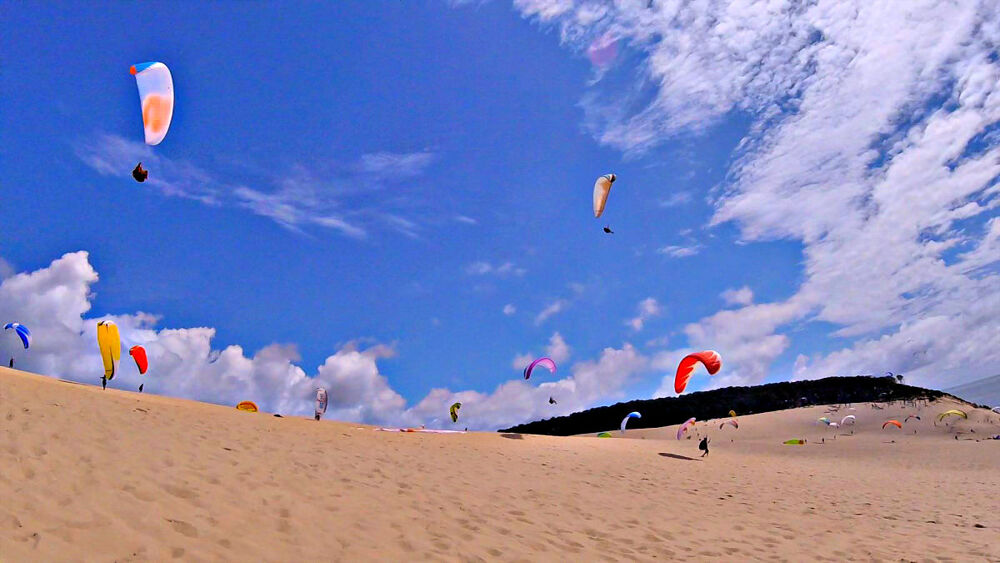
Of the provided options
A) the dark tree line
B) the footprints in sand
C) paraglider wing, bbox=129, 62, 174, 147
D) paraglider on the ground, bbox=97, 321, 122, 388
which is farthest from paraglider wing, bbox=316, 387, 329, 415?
the dark tree line

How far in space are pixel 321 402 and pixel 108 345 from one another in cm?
918

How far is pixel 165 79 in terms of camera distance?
15.6m

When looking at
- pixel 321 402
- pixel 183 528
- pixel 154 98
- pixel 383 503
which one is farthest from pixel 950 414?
pixel 154 98

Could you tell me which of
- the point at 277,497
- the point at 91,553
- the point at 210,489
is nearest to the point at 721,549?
the point at 277,497

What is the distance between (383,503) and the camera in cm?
874

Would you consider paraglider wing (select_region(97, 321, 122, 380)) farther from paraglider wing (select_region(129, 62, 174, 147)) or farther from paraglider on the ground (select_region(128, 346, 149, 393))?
paraglider wing (select_region(129, 62, 174, 147))

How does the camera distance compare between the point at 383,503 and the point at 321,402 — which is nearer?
the point at 383,503

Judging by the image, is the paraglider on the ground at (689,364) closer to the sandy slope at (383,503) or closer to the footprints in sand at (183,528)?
the sandy slope at (383,503)

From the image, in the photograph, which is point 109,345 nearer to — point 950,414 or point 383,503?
point 383,503

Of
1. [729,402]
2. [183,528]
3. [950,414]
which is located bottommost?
[183,528]

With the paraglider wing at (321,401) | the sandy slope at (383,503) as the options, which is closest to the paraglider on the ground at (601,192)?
the sandy slope at (383,503)

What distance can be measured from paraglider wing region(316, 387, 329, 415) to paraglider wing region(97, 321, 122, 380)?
8.41m

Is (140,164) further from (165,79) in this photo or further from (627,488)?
(627,488)

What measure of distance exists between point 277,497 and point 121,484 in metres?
2.00
